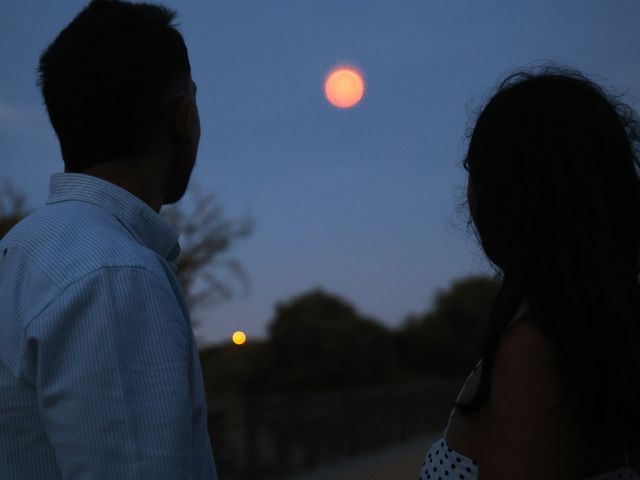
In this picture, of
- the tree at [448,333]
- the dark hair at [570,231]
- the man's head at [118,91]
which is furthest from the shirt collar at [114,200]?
the tree at [448,333]

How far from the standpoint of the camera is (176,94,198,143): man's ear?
1.43 meters

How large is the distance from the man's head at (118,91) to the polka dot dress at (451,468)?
84cm

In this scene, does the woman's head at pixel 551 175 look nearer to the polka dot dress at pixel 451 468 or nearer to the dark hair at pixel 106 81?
the polka dot dress at pixel 451 468

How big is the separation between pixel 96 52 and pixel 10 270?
433mm

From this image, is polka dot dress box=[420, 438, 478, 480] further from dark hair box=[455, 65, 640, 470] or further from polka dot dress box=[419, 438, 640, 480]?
dark hair box=[455, 65, 640, 470]

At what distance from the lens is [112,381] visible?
1002 mm

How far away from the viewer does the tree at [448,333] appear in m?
16.3

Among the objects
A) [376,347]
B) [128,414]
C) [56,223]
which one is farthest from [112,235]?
[376,347]

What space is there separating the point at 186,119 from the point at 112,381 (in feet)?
2.08

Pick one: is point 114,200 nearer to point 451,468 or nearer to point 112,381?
point 112,381

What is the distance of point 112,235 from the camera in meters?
1.14

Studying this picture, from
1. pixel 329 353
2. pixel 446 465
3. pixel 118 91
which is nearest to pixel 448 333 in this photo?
pixel 329 353

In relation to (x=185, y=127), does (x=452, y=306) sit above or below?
below

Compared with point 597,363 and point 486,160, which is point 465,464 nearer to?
point 597,363
